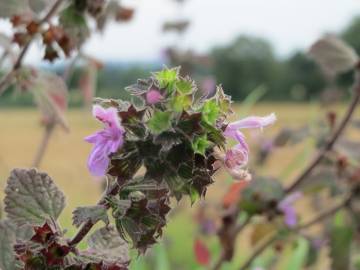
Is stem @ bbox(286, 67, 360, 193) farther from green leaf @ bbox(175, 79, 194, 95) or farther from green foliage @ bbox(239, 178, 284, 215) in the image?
green leaf @ bbox(175, 79, 194, 95)

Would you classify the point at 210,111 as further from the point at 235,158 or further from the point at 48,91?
the point at 48,91

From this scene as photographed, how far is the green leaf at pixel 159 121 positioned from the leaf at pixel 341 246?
0.50 metres

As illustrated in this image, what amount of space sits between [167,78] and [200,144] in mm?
31

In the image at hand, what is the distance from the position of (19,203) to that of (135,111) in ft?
0.27

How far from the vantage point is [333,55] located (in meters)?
0.71

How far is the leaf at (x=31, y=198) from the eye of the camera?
1.00ft

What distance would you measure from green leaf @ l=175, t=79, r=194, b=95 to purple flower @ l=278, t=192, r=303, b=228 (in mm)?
444

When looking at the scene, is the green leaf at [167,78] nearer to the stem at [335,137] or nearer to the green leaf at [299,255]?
the stem at [335,137]

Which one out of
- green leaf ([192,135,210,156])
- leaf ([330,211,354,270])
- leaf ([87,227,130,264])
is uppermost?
green leaf ([192,135,210,156])

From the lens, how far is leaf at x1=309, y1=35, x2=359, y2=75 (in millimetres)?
700

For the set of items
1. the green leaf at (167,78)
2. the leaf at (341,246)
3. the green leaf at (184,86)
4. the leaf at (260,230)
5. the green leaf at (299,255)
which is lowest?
the green leaf at (299,255)

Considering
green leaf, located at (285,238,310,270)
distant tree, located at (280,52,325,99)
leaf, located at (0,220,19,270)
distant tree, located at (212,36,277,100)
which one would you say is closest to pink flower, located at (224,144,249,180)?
leaf, located at (0,220,19,270)

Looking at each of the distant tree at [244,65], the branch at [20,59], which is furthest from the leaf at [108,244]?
the distant tree at [244,65]

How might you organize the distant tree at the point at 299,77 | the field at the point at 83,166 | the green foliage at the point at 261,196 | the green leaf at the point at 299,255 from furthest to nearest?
the distant tree at the point at 299,77
the field at the point at 83,166
the green leaf at the point at 299,255
the green foliage at the point at 261,196
